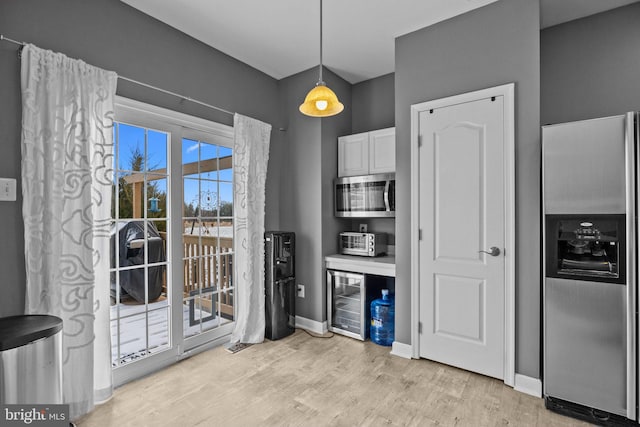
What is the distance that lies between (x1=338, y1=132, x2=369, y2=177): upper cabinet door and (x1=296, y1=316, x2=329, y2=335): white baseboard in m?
1.68

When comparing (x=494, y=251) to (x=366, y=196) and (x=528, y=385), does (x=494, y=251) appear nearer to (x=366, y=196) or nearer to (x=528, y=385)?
(x=528, y=385)

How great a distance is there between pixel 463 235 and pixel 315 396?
5.47 ft

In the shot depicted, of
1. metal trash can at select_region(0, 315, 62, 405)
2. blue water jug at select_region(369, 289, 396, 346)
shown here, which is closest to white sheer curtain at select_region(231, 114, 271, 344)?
blue water jug at select_region(369, 289, 396, 346)

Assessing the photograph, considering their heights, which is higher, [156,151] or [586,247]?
[156,151]

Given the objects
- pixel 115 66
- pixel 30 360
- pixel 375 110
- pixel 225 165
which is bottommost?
pixel 30 360

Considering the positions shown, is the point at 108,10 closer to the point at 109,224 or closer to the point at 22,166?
the point at 22,166

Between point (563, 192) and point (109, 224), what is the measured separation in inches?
120

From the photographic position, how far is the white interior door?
95.0 inches

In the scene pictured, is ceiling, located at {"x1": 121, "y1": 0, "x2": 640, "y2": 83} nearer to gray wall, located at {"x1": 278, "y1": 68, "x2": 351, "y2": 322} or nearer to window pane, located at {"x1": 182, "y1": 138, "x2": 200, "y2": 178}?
gray wall, located at {"x1": 278, "y1": 68, "x2": 351, "y2": 322}

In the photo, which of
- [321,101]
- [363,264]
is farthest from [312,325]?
[321,101]

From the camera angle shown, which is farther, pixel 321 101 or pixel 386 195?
pixel 386 195

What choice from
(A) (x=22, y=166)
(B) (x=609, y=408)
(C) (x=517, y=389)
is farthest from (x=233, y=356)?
(B) (x=609, y=408)

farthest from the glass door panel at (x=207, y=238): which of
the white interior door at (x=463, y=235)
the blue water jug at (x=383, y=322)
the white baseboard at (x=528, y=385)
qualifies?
the white baseboard at (x=528, y=385)

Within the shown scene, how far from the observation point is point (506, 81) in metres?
2.38
